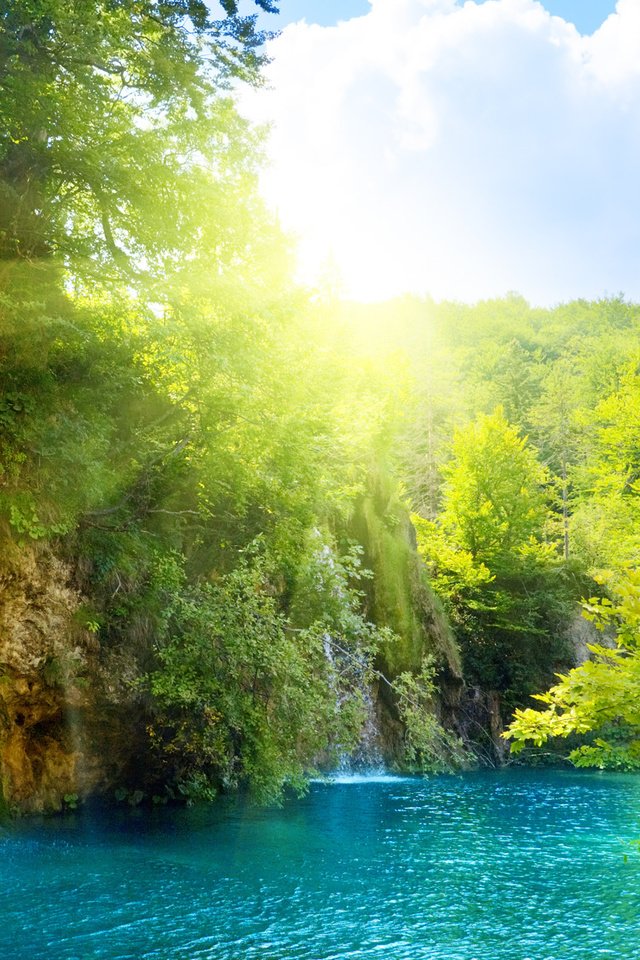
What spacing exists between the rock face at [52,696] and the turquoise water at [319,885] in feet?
2.68

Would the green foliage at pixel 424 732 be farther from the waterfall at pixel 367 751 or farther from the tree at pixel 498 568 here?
the tree at pixel 498 568

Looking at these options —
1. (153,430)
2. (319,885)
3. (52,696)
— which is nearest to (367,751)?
(52,696)

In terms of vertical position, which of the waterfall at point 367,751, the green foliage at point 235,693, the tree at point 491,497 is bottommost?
the waterfall at point 367,751

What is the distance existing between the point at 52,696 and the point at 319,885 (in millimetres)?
5762

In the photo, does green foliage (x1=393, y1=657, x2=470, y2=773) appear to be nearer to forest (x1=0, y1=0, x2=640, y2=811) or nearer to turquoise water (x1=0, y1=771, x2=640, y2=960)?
forest (x1=0, y1=0, x2=640, y2=811)

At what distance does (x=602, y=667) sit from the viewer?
5.25 m

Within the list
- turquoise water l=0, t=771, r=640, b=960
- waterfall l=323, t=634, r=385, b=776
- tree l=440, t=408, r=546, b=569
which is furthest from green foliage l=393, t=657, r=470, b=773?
tree l=440, t=408, r=546, b=569

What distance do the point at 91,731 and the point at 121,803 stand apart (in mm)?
2036

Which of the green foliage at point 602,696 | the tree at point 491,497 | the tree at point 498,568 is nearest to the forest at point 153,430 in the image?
the green foliage at point 602,696

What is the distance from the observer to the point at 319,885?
10641mm

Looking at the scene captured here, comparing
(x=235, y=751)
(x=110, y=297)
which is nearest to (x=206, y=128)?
(x=110, y=297)

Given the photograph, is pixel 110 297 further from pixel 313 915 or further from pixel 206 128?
pixel 313 915

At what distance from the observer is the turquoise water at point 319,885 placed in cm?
830

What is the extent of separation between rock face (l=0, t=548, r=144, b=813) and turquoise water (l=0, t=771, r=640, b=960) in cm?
82
